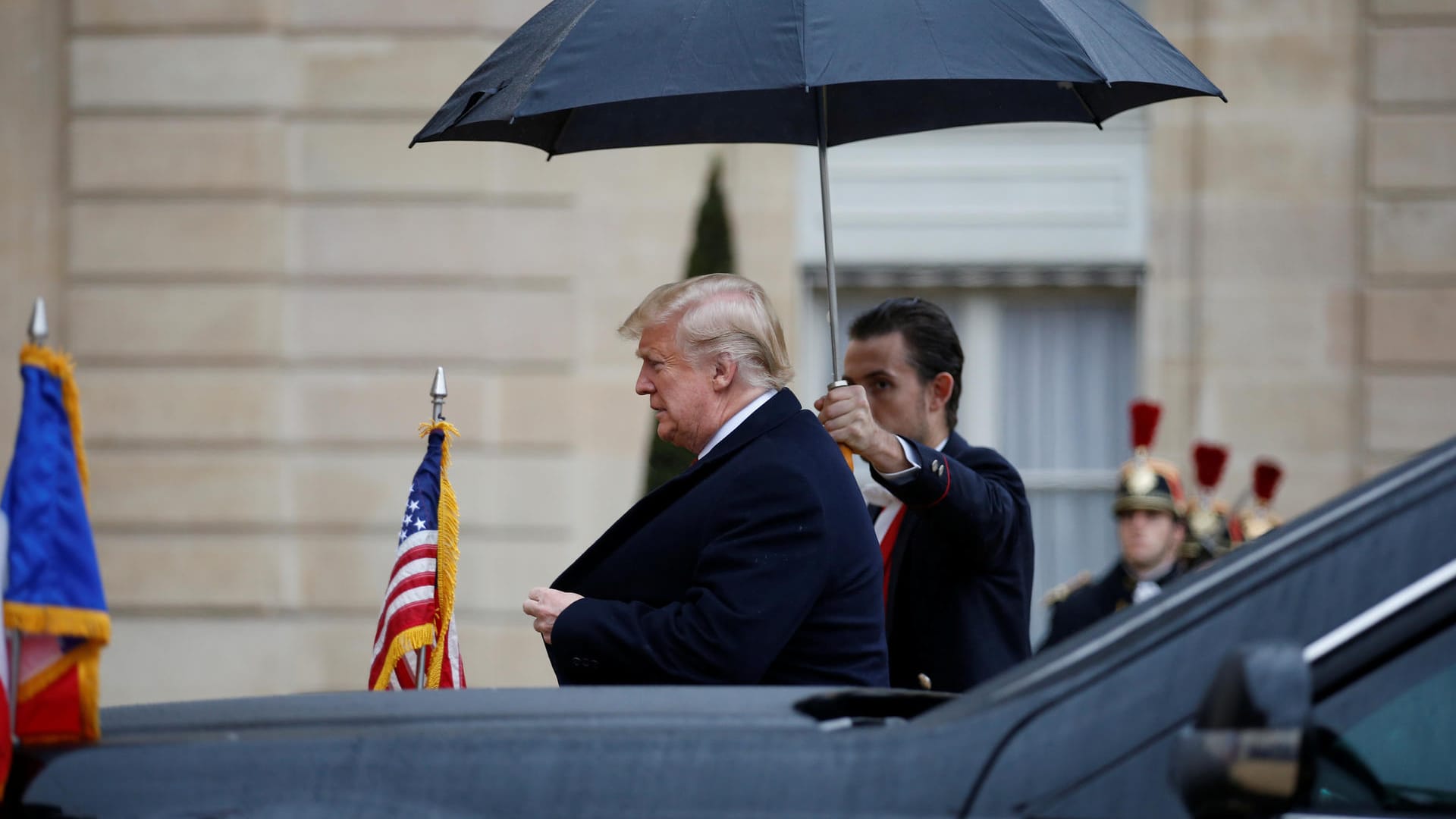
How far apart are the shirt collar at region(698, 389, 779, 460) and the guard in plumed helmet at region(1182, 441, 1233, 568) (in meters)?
4.69

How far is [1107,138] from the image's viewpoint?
9164mm

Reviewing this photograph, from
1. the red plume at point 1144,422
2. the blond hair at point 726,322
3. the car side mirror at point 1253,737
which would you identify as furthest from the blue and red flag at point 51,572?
the red plume at point 1144,422

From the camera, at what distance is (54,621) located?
2.09m

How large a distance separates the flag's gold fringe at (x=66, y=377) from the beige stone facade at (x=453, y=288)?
6.76 meters

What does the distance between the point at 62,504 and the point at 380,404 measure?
22.8ft

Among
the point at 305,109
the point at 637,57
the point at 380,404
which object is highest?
the point at 305,109

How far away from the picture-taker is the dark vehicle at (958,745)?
1.71 meters

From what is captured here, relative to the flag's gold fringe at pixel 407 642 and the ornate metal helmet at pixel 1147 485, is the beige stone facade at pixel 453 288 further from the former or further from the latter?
the flag's gold fringe at pixel 407 642

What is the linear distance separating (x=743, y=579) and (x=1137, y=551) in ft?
15.5

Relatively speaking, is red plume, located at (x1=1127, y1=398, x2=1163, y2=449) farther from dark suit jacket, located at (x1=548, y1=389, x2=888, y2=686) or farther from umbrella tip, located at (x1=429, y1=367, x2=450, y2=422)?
dark suit jacket, located at (x1=548, y1=389, x2=888, y2=686)

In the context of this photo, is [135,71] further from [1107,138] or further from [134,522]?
[1107,138]

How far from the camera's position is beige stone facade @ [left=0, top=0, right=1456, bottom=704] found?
8984 mm

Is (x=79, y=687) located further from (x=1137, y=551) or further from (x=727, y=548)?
(x=1137, y=551)

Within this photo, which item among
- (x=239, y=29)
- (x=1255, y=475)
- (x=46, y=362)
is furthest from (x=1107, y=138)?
(x=46, y=362)
